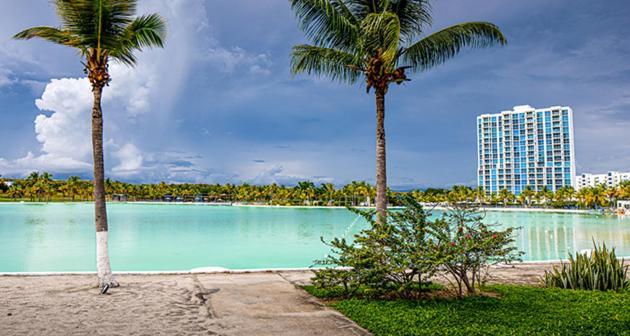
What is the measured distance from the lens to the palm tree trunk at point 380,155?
9477 mm

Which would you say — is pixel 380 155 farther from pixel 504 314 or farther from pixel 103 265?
pixel 103 265

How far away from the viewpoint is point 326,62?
1066 cm

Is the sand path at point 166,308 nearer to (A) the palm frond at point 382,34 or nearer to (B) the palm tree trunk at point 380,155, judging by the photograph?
(B) the palm tree trunk at point 380,155

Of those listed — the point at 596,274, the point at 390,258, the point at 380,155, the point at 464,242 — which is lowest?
the point at 596,274

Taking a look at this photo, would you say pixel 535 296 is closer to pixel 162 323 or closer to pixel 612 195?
pixel 162 323

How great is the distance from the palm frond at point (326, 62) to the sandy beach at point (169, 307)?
494 cm

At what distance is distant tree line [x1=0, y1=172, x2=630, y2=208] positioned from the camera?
3279 inches

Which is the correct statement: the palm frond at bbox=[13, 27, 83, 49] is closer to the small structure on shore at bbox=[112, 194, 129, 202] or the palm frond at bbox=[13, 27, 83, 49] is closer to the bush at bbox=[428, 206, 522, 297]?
the bush at bbox=[428, 206, 522, 297]

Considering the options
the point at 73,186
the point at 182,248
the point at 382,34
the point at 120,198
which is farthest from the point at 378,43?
the point at 120,198

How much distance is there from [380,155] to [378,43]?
2.40 meters

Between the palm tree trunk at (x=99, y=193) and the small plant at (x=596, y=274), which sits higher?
the palm tree trunk at (x=99, y=193)

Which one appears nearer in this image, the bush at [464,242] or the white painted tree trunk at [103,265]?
the bush at [464,242]

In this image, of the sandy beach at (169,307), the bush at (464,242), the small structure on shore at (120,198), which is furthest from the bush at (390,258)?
the small structure on shore at (120,198)

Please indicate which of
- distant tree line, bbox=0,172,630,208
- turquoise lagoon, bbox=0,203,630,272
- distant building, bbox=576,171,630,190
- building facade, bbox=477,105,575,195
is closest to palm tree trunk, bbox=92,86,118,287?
turquoise lagoon, bbox=0,203,630,272
